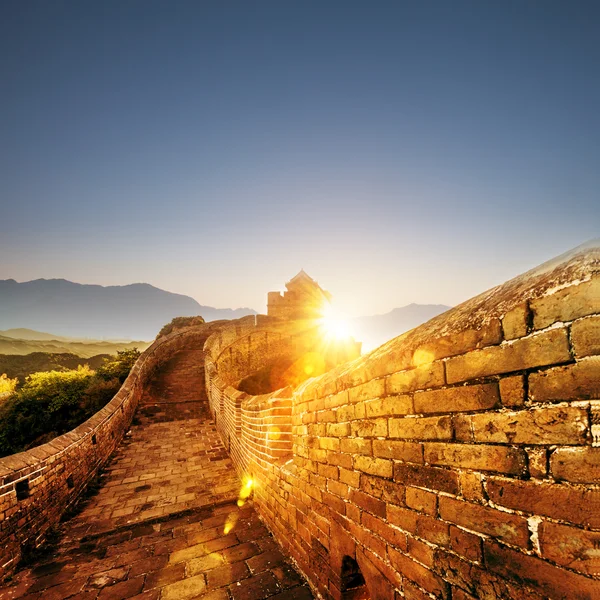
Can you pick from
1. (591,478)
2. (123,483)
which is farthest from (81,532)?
(591,478)

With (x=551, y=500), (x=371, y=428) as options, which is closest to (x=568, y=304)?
(x=551, y=500)

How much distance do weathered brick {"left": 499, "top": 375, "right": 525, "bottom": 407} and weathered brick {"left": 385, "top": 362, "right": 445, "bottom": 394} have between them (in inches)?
11.0

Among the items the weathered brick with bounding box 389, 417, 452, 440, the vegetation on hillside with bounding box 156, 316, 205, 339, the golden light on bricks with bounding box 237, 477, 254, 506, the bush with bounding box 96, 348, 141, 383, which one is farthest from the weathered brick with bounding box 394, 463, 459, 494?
the vegetation on hillside with bounding box 156, 316, 205, 339

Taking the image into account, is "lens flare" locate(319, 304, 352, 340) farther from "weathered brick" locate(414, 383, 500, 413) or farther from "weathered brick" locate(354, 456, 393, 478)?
"weathered brick" locate(414, 383, 500, 413)

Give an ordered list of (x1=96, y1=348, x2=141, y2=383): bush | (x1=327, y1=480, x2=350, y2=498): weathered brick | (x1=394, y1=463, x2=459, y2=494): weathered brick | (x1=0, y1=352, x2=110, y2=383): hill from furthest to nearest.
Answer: (x1=0, y1=352, x2=110, y2=383): hill, (x1=96, y1=348, x2=141, y2=383): bush, (x1=327, y1=480, x2=350, y2=498): weathered brick, (x1=394, y1=463, x2=459, y2=494): weathered brick

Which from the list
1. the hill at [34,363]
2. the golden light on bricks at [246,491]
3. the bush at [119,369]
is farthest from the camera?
the hill at [34,363]

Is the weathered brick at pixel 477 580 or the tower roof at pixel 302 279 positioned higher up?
the tower roof at pixel 302 279

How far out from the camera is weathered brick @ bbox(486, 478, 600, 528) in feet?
2.98

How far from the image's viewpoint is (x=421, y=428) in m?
1.53

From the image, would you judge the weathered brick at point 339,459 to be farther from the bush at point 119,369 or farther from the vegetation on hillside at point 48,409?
the bush at point 119,369

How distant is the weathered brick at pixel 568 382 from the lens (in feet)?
2.97

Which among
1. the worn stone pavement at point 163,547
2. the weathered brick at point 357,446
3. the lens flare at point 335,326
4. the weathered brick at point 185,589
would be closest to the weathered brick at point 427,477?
the weathered brick at point 357,446

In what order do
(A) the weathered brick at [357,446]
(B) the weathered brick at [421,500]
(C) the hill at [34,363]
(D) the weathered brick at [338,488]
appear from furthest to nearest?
(C) the hill at [34,363] < (D) the weathered brick at [338,488] < (A) the weathered brick at [357,446] < (B) the weathered brick at [421,500]

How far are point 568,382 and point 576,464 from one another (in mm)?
246
